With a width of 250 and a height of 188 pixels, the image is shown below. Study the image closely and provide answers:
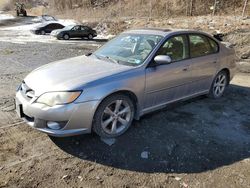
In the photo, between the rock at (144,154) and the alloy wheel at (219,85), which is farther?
the alloy wheel at (219,85)

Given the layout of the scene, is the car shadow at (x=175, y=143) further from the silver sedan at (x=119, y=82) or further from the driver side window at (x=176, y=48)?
the driver side window at (x=176, y=48)

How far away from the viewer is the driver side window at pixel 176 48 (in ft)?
15.8

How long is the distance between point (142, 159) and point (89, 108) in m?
0.98

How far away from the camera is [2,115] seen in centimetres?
509

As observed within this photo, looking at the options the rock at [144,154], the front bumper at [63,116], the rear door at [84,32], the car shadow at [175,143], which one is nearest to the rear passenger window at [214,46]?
the car shadow at [175,143]

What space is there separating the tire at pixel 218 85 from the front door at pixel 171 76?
100 centimetres

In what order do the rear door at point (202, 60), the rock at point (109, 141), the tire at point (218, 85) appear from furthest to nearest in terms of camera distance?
1. the tire at point (218, 85)
2. the rear door at point (202, 60)
3. the rock at point (109, 141)

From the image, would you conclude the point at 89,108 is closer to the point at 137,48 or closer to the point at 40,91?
the point at 40,91

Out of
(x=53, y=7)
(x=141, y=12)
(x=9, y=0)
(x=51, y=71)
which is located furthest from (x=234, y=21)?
(x=9, y=0)

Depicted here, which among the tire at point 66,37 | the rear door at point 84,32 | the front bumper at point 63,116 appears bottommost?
the tire at point 66,37

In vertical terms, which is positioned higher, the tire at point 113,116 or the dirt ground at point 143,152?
the tire at point 113,116

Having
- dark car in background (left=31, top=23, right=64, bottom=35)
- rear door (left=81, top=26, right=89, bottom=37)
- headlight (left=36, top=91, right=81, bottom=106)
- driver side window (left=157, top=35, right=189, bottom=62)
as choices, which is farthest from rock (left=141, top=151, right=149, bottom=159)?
dark car in background (left=31, top=23, right=64, bottom=35)

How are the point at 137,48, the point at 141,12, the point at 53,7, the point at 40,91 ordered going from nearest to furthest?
1. the point at 40,91
2. the point at 137,48
3. the point at 141,12
4. the point at 53,7

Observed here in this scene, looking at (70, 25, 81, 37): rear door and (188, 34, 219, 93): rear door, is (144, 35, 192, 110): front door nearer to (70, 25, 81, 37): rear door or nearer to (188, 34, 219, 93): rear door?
(188, 34, 219, 93): rear door
